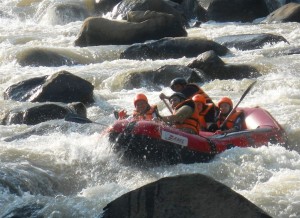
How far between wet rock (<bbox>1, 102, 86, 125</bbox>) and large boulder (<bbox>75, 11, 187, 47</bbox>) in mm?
6308

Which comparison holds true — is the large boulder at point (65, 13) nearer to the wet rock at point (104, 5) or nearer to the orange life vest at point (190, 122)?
the wet rock at point (104, 5)

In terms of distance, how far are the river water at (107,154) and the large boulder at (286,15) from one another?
11.1ft

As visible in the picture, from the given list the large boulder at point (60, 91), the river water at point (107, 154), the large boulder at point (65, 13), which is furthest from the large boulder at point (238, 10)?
the large boulder at point (60, 91)

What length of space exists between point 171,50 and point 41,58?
2.81 metres

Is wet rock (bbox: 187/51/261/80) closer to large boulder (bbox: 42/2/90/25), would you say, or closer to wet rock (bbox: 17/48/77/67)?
wet rock (bbox: 17/48/77/67)

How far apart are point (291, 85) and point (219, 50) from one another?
10.8 feet

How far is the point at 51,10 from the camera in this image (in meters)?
22.9

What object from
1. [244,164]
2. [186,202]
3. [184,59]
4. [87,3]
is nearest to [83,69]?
[184,59]

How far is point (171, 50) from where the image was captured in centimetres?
1603

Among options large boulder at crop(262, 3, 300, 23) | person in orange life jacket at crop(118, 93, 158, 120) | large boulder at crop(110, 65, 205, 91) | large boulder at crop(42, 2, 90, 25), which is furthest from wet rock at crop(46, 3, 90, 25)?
person in orange life jacket at crop(118, 93, 158, 120)

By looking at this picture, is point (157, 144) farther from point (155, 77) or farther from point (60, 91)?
point (155, 77)

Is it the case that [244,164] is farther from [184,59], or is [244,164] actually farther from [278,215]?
[184,59]

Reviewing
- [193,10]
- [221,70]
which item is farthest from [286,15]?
[221,70]

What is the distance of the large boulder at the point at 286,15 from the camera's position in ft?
65.4
